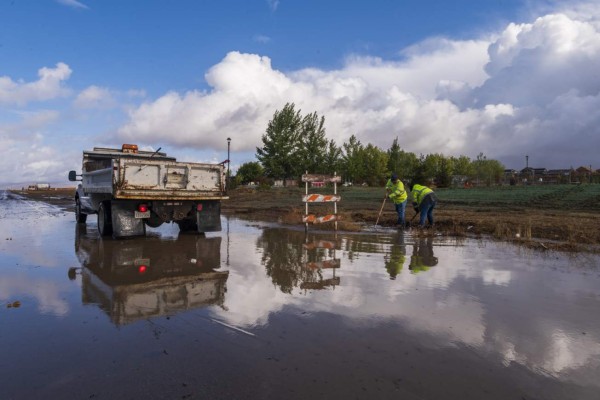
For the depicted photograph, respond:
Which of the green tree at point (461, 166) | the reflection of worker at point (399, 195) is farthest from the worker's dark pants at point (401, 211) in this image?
the green tree at point (461, 166)

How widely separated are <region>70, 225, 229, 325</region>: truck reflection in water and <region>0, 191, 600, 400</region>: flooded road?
0.04m

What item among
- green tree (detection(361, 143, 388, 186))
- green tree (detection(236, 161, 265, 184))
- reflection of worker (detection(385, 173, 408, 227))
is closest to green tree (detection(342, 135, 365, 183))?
green tree (detection(361, 143, 388, 186))

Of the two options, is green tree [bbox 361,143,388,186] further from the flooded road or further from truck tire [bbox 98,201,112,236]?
the flooded road

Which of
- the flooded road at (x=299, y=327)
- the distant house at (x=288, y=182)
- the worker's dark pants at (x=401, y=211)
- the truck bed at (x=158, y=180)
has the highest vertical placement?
the distant house at (x=288, y=182)

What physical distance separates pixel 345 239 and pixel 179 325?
23.4ft

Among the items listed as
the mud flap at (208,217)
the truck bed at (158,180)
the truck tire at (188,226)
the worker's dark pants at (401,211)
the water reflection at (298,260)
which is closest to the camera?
the water reflection at (298,260)

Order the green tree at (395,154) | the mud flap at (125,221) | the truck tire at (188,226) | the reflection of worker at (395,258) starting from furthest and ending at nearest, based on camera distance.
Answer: the green tree at (395,154), the truck tire at (188,226), the mud flap at (125,221), the reflection of worker at (395,258)

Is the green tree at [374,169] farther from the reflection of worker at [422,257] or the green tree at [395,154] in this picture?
the reflection of worker at [422,257]

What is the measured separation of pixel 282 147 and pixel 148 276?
150 feet

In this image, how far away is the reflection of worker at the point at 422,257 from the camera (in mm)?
7215

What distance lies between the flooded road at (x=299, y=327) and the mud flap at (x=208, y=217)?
316cm

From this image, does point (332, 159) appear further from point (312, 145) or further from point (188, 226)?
point (188, 226)

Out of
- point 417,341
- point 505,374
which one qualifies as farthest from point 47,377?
point 505,374

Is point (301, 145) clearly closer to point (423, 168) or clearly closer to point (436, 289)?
point (423, 168)
